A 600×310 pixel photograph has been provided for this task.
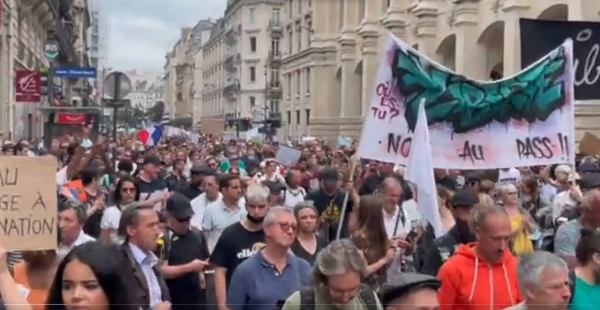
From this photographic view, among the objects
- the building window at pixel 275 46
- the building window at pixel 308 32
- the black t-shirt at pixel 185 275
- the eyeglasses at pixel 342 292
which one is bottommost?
the black t-shirt at pixel 185 275

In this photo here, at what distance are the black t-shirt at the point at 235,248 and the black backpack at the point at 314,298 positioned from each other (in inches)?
85.9

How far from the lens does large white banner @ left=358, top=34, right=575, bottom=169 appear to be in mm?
9094

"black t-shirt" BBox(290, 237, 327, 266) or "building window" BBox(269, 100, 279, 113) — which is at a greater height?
"building window" BBox(269, 100, 279, 113)

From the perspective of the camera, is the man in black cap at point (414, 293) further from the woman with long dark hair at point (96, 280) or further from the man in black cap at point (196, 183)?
the man in black cap at point (196, 183)

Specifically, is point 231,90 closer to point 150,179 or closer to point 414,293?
point 150,179

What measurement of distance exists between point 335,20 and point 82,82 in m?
33.4

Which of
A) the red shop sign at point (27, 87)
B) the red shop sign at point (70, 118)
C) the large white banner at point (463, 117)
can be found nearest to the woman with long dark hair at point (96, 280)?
the large white banner at point (463, 117)

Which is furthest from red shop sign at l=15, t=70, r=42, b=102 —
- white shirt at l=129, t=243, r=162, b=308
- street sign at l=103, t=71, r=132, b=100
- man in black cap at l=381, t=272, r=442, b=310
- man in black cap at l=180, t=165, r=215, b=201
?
man in black cap at l=381, t=272, r=442, b=310

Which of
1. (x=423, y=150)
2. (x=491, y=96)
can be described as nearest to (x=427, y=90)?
(x=491, y=96)

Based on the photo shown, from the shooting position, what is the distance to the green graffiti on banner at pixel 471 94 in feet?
30.3

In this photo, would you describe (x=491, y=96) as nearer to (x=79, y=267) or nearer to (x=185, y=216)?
(x=185, y=216)

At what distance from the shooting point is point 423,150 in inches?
322

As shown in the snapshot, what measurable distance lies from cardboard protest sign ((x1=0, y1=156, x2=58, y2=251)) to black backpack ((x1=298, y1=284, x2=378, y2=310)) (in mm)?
1203

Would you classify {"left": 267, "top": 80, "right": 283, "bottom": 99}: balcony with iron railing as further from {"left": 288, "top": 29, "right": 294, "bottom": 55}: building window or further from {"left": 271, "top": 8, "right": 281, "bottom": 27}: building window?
{"left": 288, "top": 29, "right": 294, "bottom": 55}: building window
